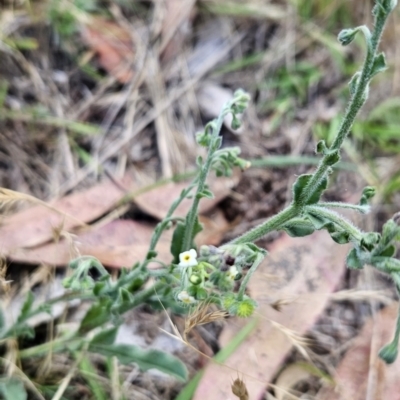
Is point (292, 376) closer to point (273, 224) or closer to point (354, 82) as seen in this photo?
point (273, 224)

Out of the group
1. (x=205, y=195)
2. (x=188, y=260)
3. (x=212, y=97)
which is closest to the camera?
(x=188, y=260)

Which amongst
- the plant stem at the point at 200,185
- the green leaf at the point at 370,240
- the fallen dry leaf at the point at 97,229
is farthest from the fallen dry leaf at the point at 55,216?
the green leaf at the point at 370,240

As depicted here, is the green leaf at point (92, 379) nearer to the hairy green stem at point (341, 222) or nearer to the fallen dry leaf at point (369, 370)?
the fallen dry leaf at point (369, 370)

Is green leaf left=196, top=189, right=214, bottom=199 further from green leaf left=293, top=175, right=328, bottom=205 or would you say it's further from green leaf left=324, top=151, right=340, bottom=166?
green leaf left=324, top=151, right=340, bottom=166

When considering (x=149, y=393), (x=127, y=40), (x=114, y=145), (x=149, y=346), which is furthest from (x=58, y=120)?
(x=149, y=393)

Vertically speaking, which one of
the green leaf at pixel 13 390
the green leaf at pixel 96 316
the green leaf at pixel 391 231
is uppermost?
the green leaf at pixel 391 231

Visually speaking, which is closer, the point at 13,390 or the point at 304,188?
the point at 304,188

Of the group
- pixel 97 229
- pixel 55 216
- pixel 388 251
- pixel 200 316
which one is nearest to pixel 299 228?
pixel 388 251
